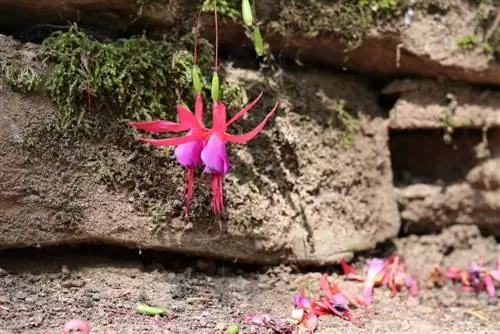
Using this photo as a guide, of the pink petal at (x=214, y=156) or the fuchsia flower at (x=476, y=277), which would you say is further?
the fuchsia flower at (x=476, y=277)

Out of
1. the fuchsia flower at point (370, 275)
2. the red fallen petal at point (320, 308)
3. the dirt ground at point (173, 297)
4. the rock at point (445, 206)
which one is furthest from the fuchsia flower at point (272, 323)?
the rock at point (445, 206)

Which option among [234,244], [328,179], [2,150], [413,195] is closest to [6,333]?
[2,150]

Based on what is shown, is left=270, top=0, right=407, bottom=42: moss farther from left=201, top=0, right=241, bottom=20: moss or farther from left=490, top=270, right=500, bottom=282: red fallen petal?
left=490, top=270, right=500, bottom=282: red fallen petal

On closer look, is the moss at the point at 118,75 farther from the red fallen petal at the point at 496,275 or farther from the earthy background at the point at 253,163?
the red fallen petal at the point at 496,275

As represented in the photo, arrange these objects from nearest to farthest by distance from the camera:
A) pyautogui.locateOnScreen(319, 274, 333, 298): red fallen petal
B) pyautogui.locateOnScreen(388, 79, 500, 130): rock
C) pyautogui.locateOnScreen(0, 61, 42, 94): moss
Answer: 1. pyautogui.locateOnScreen(0, 61, 42, 94): moss
2. pyautogui.locateOnScreen(319, 274, 333, 298): red fallen petal
3. pyautogui.locateOnScreen(388, 79, 500, 130): rock

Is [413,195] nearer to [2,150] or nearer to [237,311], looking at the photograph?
[237,311]

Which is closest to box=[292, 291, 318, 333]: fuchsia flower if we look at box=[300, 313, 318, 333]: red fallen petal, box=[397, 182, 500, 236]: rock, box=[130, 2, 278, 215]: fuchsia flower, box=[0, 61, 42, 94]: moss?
box=[300, 313, 318, 333]: red fallen petal
